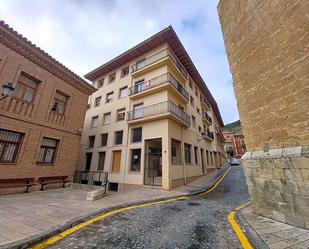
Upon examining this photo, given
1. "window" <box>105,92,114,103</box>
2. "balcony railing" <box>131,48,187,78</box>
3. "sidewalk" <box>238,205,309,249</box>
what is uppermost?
"balcony railing" <box>131,48,187,78</box>

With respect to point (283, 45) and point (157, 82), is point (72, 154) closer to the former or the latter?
point (157, 82)

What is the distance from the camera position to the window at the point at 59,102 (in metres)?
11.6

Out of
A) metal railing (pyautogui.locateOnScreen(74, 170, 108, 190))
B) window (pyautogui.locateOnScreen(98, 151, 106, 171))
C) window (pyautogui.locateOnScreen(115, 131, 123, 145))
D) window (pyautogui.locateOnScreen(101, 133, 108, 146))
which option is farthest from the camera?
window (pyautogui.locateOnScreen(101, 133, 108, 146))

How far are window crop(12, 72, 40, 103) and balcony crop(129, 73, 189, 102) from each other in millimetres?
7374

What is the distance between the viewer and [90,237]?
137 inches

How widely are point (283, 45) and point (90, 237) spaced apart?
6705 millimetres

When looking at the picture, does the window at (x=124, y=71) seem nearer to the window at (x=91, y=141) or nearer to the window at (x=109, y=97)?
the window at (x=109, y=97)

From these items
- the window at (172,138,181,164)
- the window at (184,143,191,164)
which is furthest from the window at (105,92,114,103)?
the window at (184,143,191,164)

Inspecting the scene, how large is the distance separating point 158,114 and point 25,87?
895 cm

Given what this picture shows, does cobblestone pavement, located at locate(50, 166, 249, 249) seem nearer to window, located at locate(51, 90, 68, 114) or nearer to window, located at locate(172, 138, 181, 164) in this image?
window, located at locate(172, 138, 181, 164)

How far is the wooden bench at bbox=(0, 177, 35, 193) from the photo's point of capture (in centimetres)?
814

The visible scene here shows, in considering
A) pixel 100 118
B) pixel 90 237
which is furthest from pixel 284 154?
pixel 100 118

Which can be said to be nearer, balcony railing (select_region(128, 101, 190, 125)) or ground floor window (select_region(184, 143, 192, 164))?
balcony railing (select_region(128, 101, 190, 125))

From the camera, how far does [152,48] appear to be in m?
15.6
